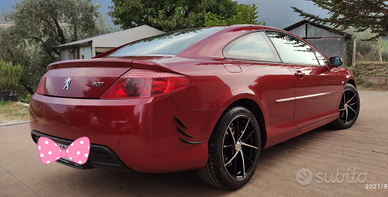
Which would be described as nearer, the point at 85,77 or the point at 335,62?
the point at 85,77

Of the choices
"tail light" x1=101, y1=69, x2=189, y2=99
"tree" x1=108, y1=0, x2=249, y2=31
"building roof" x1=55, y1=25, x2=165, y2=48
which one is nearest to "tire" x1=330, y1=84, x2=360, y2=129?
"tail light" x1=101, y1=69, x2=189, y2=99

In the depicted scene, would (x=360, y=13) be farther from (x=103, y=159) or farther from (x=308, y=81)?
(x=103, y=159)

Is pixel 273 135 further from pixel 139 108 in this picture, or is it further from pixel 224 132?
pixel 139 108

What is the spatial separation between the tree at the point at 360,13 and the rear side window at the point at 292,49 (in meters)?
11.3

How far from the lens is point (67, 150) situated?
7.25 ft

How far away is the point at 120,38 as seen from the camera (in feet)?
61.4

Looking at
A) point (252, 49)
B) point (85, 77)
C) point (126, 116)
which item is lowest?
point (126, 116)

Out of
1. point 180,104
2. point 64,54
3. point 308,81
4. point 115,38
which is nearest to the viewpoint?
point 180,104

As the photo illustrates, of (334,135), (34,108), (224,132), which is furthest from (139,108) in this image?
(334,135)

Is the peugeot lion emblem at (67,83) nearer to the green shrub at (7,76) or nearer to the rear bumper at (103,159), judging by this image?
the rear bumper at (103,159)

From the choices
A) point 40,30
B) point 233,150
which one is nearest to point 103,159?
point 233,150

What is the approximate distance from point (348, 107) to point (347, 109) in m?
Answer: 0.09

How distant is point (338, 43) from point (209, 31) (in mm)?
16463

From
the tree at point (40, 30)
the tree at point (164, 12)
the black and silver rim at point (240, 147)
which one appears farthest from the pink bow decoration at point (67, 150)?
the tree at point (40, 30)
